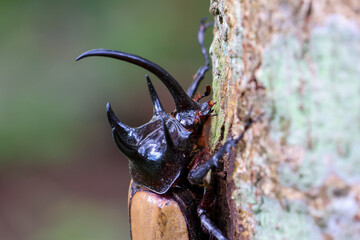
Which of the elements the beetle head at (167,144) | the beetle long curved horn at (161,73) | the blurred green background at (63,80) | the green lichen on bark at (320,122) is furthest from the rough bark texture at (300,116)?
the blurred green background at (63,80)

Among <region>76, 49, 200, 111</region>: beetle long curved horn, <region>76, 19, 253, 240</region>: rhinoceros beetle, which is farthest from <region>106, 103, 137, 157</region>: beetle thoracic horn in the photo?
<region>76, 49, 200, 111</region>: beetle long curved horn

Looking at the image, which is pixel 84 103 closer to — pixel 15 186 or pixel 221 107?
pixel 15 186

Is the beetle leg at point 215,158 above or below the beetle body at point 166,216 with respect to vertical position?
above

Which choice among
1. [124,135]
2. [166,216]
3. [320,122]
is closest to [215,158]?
[166,216]

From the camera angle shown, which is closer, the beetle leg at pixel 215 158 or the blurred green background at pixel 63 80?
the beetle leg at pixel 215 158

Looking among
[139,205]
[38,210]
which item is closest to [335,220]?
[139,205]

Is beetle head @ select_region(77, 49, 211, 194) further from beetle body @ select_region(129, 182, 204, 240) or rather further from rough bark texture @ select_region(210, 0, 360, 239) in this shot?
rough bark texture @ select_region(210, 0, 360, 239)

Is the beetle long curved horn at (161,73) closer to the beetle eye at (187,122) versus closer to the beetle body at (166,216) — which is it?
the beetle eye at (187,122)
